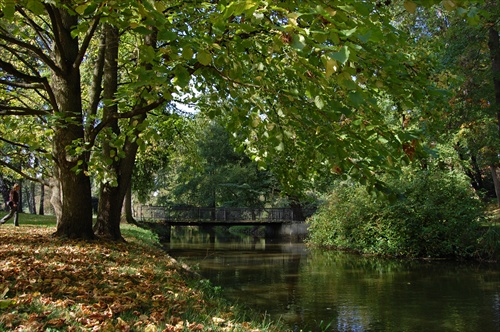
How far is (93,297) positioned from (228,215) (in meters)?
31.9

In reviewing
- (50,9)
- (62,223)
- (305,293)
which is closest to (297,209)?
(305,293)

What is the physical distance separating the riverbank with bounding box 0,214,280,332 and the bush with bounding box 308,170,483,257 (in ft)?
42.4

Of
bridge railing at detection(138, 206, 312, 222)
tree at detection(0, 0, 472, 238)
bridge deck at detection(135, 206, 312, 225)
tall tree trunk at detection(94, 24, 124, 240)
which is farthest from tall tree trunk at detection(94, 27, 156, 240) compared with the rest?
bridge railing at detection(138, 206, 312, 222)

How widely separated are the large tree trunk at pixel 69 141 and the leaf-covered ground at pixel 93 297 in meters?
1.68

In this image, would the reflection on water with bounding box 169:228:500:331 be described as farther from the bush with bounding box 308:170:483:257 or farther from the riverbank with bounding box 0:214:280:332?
the riverbank with bounding box 0:214:280:332

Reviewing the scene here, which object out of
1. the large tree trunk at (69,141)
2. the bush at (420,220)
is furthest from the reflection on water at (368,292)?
the large tree trunk at (69,141)

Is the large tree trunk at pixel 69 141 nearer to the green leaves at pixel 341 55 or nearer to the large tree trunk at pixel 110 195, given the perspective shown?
the large tree trunk at pixel 110 195

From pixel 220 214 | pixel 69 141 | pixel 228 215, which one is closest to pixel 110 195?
pixel 69 141

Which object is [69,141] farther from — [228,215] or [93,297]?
[228,215]

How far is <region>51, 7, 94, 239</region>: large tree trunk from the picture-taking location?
8.80 meters

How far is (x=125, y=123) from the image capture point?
8711mm

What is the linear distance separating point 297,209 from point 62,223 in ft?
95.7

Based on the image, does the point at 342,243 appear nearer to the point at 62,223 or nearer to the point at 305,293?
the point at 305,293

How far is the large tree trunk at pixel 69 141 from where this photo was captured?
8.80 m
